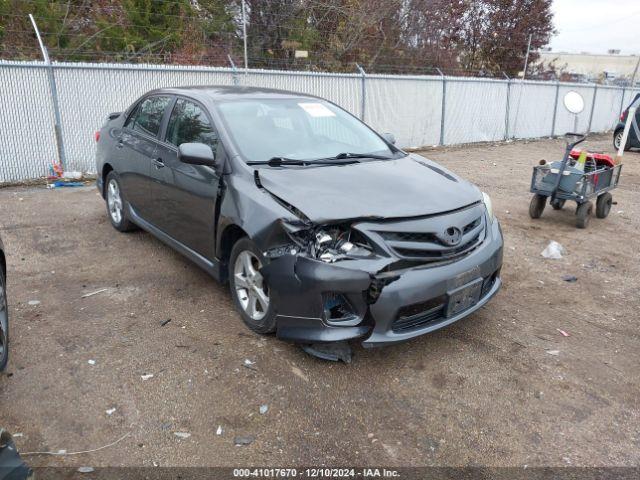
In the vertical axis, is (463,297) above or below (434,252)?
below

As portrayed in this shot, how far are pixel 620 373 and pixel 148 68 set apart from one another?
8.93 meters

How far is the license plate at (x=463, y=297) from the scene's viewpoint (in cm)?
336

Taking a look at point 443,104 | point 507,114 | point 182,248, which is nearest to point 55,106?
point 182,248

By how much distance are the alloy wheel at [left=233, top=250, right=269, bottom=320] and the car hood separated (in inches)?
21.4

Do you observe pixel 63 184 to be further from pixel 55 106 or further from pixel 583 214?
pixel 583 214

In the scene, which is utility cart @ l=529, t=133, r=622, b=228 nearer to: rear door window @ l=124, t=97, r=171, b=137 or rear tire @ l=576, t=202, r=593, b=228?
rear tire @ l=576, t=202, r=593, b=228

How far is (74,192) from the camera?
27.1 feet

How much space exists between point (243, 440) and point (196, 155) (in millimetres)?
2070

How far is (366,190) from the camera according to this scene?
11.6 ft

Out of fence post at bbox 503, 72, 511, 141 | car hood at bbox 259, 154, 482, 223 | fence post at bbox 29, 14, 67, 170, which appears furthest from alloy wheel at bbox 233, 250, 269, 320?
fence post at bbox 503, 72, 511, 141

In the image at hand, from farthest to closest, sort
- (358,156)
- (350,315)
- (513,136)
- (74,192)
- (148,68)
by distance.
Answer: (513,136), (148,68), (74,192), (358,156), (350,315)

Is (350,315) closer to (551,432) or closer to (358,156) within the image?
(551,432)

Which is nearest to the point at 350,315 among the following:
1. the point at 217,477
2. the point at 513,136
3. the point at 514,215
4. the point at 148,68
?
the point at 217,477

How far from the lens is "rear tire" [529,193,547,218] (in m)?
7.09
